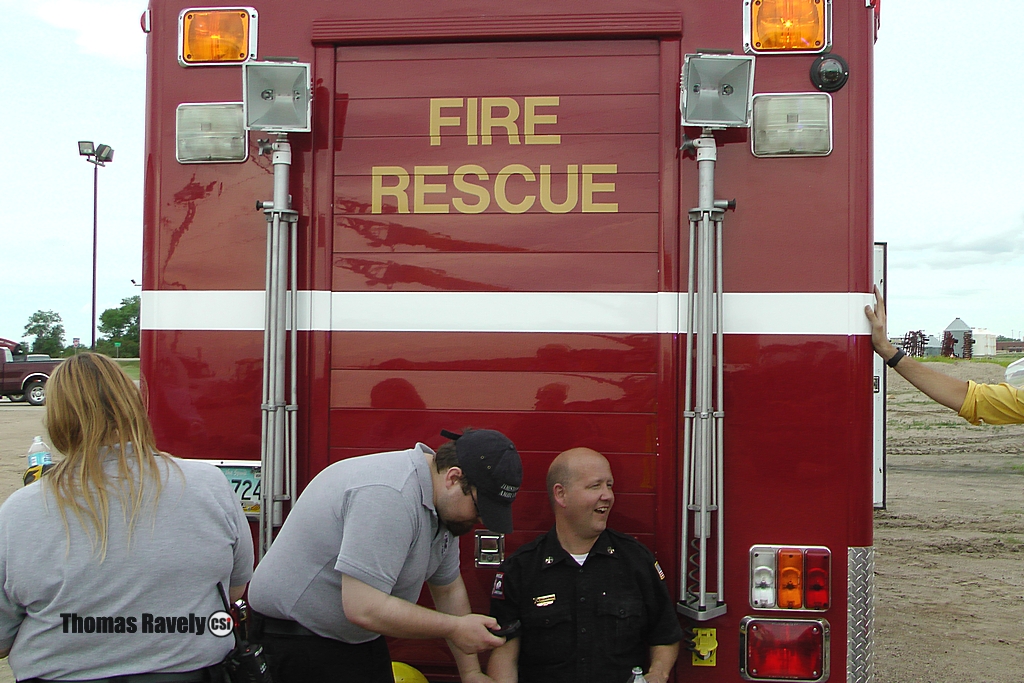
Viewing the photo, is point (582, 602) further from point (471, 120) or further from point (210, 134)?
point (210, 134)

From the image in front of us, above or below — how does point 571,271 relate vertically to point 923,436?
above

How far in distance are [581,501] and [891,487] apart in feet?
34.9

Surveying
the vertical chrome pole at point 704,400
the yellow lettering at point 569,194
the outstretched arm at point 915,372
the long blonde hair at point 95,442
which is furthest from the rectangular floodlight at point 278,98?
the outstretched arm at point 915,372

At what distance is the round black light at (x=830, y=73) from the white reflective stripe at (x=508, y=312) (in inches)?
23.8

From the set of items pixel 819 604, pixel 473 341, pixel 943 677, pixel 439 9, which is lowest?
pixel 943 677

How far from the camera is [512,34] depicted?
254 centimetres

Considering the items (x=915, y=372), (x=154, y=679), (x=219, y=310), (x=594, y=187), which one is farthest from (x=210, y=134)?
(x=915, y=372)

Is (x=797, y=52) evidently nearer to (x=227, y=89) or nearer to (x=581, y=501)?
(x=581, y=501)

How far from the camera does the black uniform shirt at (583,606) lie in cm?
243

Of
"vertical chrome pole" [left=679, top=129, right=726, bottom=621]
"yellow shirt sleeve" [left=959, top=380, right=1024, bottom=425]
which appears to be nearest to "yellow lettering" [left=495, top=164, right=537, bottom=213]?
"vertical chrome pole" [left=679, top=129, right=726, bottom=621]

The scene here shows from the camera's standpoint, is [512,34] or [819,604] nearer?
[819,604]

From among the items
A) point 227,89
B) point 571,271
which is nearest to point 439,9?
point 227,89

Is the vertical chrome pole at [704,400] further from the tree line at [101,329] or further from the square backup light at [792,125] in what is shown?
the tree line at [101,329]

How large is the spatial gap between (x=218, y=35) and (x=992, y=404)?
2.93 metres
